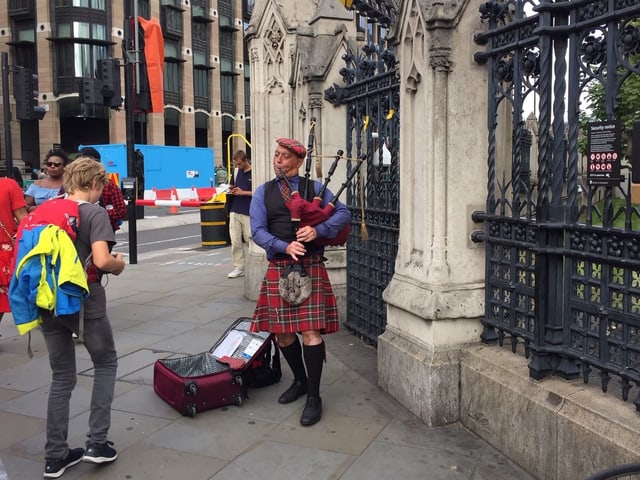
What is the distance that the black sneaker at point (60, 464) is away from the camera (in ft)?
11.7

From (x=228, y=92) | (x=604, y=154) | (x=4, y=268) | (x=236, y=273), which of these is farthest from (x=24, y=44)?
(x=604, y=154)

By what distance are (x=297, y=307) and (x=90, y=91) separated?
949 centimetres

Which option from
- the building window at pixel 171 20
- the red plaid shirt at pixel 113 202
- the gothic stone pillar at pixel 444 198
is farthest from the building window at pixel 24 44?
the gothic stone pillar at pixel 444 198

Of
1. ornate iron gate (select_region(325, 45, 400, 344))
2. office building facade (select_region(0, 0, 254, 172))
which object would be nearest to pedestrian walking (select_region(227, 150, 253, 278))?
ornate iron gate (select_region(325, 45, 400, 344))

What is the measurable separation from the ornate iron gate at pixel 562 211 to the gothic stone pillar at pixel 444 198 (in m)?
0.11

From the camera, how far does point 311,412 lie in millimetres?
4340

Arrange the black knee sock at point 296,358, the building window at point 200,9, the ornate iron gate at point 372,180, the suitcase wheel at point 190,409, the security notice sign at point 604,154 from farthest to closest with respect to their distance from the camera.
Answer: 1. the building window at point 200,9
2. the ornate iron gate at point 372,180
3. the black knee sock at point 296,358
4. the suitcase wheel at point 190,409
5. the security notice sign at point 604,154

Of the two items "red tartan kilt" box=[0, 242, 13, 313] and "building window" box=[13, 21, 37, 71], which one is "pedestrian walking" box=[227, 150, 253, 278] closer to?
"red tartan kilt" box=[0, 242, 13, 313]

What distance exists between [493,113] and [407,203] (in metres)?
0.89

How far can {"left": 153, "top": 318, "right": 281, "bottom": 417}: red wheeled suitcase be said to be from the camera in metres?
4.43

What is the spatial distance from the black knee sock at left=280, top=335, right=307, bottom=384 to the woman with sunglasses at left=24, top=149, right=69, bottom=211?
2656 millimetres

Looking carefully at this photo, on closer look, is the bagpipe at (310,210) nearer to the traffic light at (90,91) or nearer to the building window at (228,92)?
the traffic light at (90,91)

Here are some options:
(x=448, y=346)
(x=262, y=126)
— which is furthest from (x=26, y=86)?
(x=448, y=346)

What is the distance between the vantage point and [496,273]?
423 centimetres
